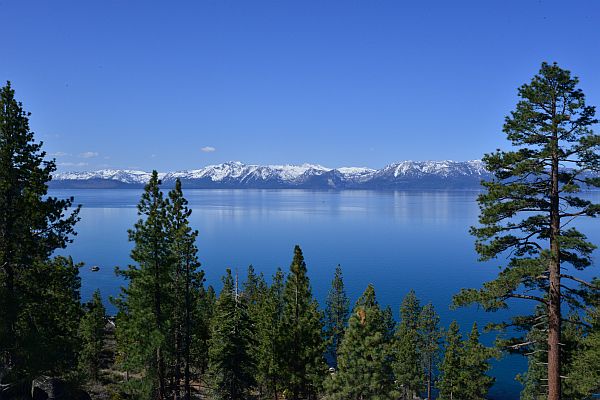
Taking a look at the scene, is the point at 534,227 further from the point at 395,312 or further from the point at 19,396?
the point at 395,312

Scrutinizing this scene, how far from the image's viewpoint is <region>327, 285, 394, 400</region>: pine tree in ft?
83.9

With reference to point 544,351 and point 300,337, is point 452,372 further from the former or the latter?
point 544,351

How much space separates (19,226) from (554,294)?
66.3ft

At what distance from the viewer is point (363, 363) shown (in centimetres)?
2561

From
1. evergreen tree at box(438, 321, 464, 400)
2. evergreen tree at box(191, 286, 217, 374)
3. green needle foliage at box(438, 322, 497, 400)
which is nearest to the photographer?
green needle foliage at box(438, 322, 497, 400)

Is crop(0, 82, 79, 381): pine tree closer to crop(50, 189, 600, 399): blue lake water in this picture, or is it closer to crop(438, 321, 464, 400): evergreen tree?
crop(438, 321, 464, 400): evergreen tree

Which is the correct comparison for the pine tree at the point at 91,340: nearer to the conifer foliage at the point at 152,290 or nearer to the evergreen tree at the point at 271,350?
the evergreen tree at the point at 271,350

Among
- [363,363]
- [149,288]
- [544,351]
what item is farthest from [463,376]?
[149,288]

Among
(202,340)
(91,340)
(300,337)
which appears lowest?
(202,340)

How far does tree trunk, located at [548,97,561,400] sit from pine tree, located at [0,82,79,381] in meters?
18.1

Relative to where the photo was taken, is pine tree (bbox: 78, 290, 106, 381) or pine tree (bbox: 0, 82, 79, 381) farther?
pine tree (bbox: 78, 290, 106, 381)

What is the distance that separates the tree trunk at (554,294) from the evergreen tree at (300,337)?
2036 cm

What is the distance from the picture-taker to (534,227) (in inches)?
610

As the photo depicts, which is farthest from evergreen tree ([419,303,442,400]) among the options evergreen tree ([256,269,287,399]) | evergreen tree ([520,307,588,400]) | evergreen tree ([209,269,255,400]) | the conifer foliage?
the conifer foliage
